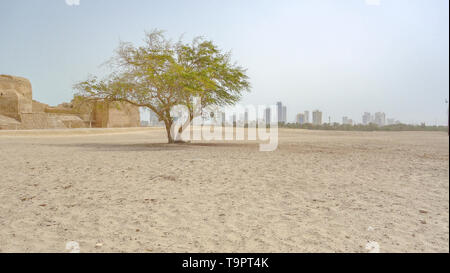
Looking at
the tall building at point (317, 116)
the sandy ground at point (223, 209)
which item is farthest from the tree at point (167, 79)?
the tall building at point (317, 116)

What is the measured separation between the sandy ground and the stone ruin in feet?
70.4

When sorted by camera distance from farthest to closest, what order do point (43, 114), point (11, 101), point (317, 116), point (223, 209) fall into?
1. point (317, 116)
2. point (11, 101)
3. point (43, 114)
4. point (223, 209)

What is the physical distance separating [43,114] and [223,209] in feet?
114

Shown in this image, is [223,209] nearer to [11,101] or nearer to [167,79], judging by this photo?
[167,79]

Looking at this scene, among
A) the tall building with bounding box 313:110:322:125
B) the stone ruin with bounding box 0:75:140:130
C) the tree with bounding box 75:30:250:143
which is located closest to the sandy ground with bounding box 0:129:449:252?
the tree with bounding box 75:30:250:143

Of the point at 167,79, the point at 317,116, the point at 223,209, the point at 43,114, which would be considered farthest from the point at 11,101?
the point at 317,116

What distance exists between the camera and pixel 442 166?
9.26 metres

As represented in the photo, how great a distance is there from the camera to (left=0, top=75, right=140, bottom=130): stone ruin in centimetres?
3250

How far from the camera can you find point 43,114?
33.5 metres

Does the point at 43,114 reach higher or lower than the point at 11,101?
lower

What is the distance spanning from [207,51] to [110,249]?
50.2 ft

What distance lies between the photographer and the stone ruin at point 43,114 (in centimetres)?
3250
